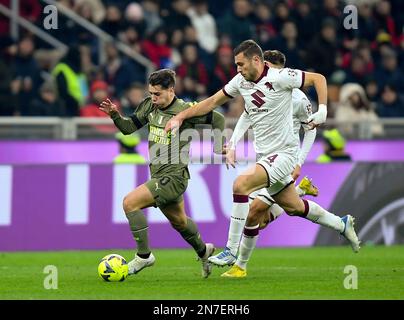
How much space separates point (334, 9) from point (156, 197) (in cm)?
1160

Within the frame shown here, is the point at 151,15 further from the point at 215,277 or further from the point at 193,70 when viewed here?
the point at 215,277

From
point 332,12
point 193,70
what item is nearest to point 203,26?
point 193,70

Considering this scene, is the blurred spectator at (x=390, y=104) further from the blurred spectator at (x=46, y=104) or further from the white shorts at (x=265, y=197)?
the white shorts at (x=265, y=197)

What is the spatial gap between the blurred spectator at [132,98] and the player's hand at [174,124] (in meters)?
7.68

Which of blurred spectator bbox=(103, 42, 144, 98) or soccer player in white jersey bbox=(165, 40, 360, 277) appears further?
blurred spectator bbox=(103, 42, 144, 98)

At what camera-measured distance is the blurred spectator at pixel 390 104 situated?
21609 mm

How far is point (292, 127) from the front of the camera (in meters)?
12.4

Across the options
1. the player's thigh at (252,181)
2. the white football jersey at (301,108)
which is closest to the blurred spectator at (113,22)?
the white football jersey at (301,108)

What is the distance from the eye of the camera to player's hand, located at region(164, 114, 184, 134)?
1175 cm

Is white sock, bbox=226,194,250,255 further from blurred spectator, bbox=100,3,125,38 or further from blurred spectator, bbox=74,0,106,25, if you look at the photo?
blurred spectator, bbox=74,0,106,25

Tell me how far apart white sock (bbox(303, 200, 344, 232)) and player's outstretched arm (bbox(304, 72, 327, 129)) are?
3.85 ft

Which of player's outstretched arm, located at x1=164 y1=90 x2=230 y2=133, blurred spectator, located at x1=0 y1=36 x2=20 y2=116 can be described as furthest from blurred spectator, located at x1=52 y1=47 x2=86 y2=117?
player's outstretched arm, located at x1=164 y1=90 x2=230 y2=133

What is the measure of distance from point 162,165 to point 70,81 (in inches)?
299
